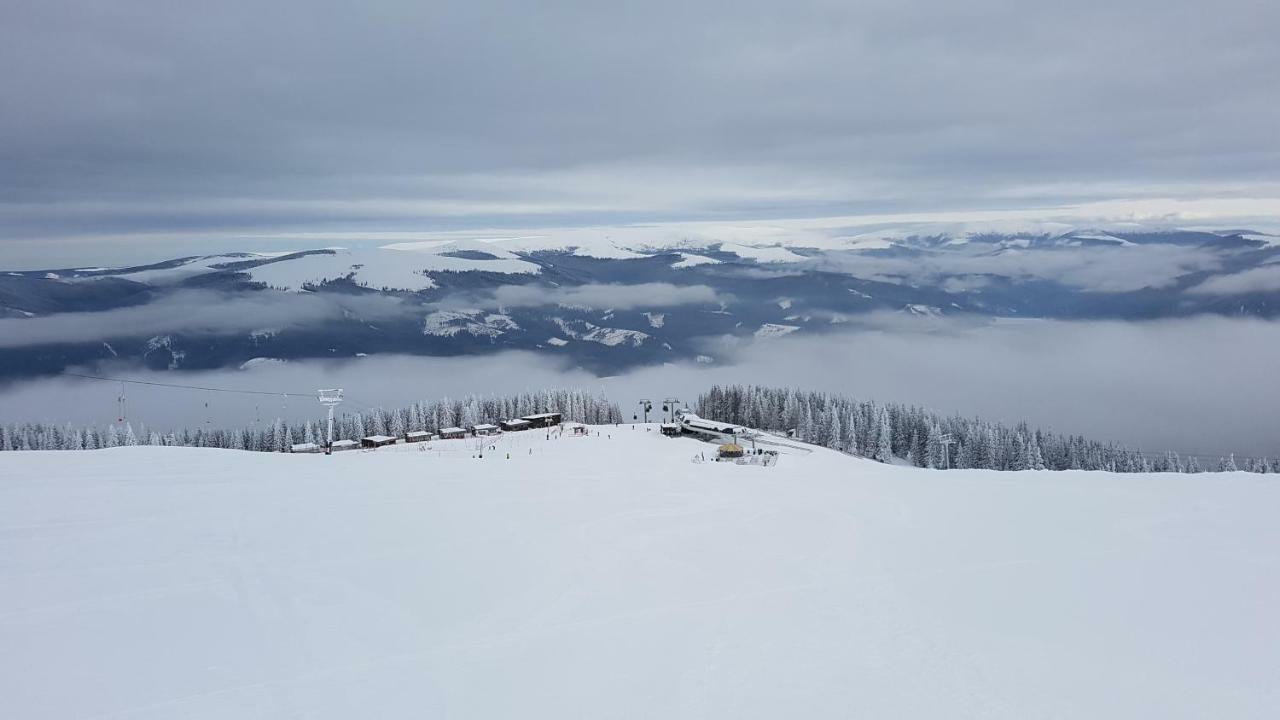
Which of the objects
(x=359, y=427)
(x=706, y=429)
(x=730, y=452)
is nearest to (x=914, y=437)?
(x=706, y=429)

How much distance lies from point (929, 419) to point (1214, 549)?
321 feet

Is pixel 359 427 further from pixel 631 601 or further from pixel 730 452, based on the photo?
pixel 631 601

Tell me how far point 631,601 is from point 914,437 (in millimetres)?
101413

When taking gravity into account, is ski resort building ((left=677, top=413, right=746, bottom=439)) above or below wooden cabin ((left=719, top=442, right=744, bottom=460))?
below

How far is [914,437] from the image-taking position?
4309 inches

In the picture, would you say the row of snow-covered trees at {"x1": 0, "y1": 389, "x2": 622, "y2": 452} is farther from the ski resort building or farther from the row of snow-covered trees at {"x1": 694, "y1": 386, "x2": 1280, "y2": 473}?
the ski resort building

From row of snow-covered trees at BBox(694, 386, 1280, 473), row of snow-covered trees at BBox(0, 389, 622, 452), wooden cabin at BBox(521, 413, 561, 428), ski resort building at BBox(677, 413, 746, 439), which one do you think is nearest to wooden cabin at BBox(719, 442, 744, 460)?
ski resort building at BBox(677, 413, 746, 439)

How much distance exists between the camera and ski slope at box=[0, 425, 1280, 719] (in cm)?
1309

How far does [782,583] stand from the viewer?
1859cm

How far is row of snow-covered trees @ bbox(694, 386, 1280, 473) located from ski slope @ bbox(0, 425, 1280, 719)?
2985 inches

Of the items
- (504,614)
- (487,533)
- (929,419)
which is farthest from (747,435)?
(504,614)

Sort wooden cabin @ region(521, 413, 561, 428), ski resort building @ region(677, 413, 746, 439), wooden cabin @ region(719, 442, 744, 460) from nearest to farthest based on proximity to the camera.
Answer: wooden cabin @ region(719, 442, 744, 460) → ski resort building @ region(677, 413, 746, 439) → wooden cabin @ region(521, 413, 561, 428)

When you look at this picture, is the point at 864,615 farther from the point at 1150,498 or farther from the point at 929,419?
the point at 929,419

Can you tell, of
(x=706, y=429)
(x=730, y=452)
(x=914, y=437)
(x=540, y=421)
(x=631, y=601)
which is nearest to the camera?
(x=631, y=601)
